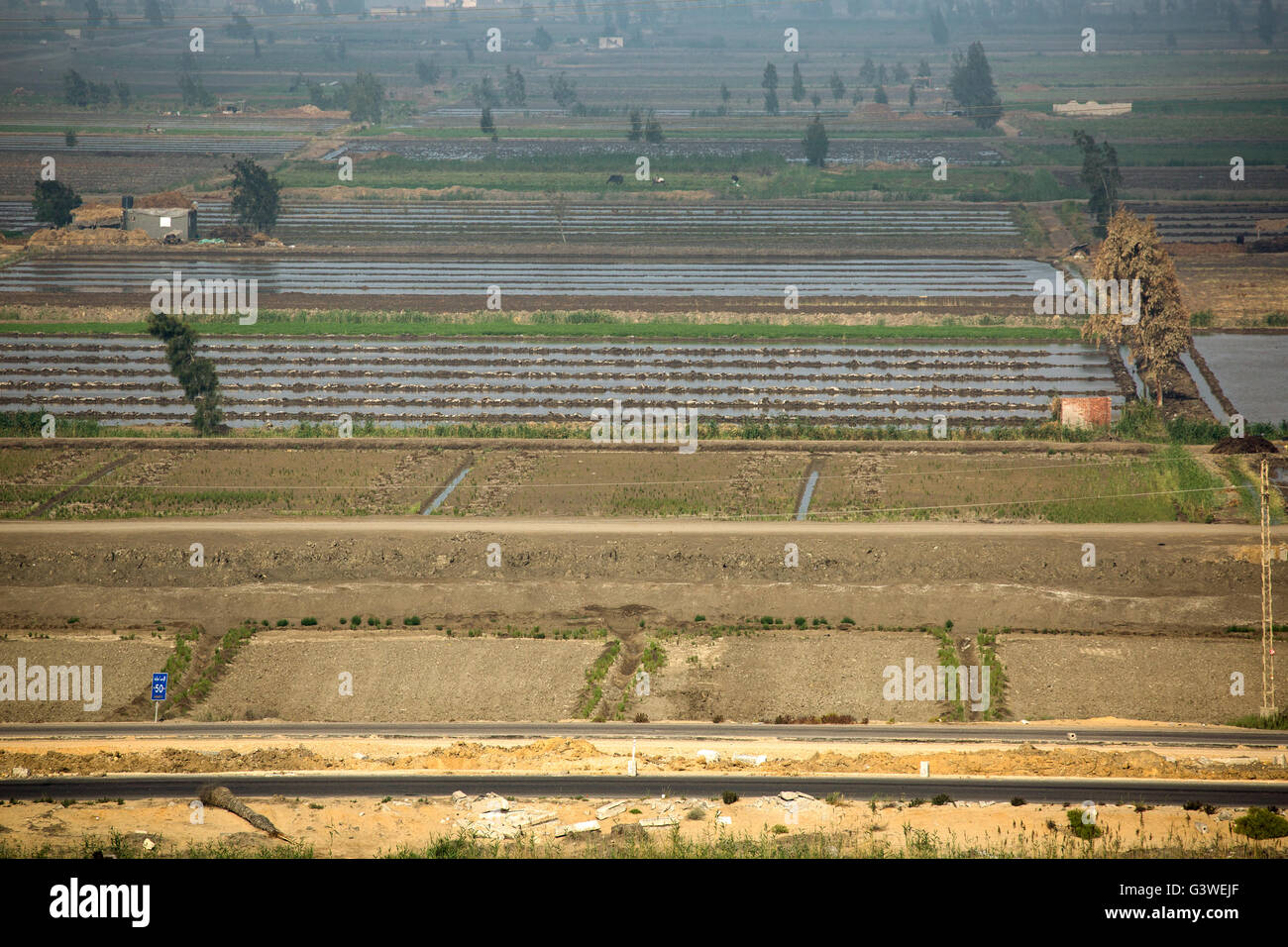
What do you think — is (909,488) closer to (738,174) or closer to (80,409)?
(80,409)

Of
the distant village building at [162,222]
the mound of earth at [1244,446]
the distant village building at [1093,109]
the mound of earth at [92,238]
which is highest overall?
the distant village building at [1093,109]

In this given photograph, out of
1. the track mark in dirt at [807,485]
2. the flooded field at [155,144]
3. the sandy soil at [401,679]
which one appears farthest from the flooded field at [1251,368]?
the flooded field at [155,144]

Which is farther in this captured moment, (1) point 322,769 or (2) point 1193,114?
(2) point 1193,114

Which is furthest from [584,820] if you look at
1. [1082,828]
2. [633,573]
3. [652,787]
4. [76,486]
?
[76,486]

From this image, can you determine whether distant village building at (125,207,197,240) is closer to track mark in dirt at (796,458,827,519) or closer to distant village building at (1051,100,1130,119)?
track mark in dirt at (796,458,827,519)

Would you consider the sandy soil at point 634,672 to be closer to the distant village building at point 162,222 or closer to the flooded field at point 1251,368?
the flooded field at point 1251,368

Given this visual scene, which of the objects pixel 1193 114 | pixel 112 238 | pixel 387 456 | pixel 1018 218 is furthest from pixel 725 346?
pixel 1193 114
